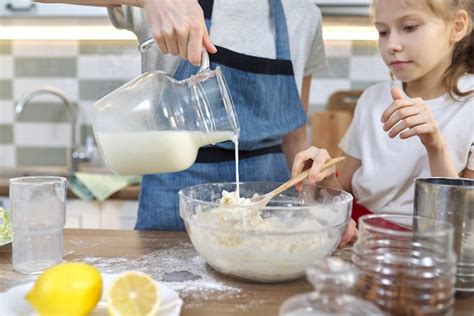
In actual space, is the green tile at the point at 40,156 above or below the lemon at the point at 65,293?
above

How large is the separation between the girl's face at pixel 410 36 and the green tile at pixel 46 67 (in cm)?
170

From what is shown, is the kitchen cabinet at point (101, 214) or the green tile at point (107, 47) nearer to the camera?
the kitchen cabinet at point (101, 214)

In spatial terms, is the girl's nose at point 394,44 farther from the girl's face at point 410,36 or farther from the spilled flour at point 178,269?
the spilled flour at point 178,269

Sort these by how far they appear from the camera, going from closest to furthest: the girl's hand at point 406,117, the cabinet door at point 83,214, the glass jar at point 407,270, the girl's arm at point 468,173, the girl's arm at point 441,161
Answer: the glass jar at point 407,270 → the girl's hand at point 406,117 → the girl's arm at point 441,161 → the girl's arm at point 468,173 → the cabinet door at point 83,214

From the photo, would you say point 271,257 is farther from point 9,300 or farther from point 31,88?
point 31,88

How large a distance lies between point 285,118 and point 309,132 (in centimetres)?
105

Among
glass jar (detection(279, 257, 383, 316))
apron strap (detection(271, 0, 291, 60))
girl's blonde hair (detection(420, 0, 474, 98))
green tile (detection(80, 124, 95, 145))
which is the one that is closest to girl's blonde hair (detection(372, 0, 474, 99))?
girl's blonde hair (detection(420, 0, 474, 98))

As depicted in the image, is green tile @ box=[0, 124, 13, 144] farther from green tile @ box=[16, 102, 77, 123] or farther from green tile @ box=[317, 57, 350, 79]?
green tile @ box=[317, 57, 350, 79]

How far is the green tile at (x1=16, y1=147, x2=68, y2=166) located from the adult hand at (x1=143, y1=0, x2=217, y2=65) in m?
1.73

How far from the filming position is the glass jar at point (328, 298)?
0.51 m

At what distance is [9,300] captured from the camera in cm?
73

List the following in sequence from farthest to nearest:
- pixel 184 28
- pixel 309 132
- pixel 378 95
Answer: pixel 309 132, pixel 378 95, pixel 184 28

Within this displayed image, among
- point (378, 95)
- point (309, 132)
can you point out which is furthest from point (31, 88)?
point (378, 95)

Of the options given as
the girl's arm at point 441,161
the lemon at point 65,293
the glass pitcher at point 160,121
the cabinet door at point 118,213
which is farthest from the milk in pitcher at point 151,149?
the cabinet door at point 118,213
